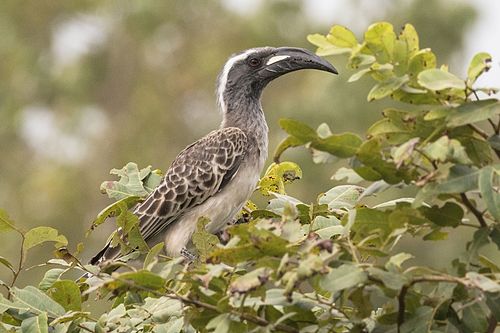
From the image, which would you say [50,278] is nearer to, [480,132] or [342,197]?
[342,197]

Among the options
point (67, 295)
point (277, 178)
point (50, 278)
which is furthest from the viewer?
point (277, 178)

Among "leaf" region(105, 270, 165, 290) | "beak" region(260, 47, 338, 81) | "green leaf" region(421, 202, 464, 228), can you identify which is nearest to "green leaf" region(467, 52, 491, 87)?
"green leaf" region(421, 202, 464, 228)

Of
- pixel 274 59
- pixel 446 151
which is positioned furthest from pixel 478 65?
pixel 274 59

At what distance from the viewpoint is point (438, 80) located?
229 cm

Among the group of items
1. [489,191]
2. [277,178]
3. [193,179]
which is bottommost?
[489,191]

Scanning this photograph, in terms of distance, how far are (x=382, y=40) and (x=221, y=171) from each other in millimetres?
3209

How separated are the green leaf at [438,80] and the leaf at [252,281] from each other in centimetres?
40

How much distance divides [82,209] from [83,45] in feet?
15.5

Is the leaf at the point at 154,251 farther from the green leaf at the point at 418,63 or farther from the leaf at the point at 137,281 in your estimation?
the green leaf at the point at 418,63

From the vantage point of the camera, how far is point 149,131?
1291 inches

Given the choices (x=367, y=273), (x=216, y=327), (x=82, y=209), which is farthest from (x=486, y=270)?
(x=82, y=209)

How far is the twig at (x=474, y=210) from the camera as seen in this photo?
2316 mm

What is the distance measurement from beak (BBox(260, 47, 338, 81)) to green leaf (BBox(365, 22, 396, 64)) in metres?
2.66

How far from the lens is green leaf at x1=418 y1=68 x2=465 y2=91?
7.47 ft
